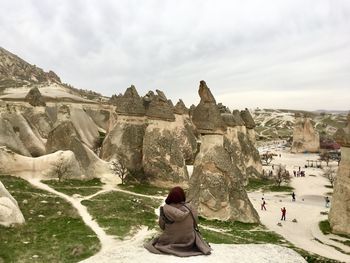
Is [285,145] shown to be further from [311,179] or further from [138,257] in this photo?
[138,257]

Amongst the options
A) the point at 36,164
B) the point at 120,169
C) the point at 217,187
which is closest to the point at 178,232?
the point at 217,187

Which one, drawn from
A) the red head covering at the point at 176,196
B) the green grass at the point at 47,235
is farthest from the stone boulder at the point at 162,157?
the red head covering at the point at 176,196

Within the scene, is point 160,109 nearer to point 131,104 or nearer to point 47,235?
point 131,104

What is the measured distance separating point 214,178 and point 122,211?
17.9ft

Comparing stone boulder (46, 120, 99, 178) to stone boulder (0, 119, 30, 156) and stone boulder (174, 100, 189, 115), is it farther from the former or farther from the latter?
stone boulder (174, 100, 189, 115)

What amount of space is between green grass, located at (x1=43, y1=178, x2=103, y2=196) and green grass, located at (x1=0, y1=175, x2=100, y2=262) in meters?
2.12

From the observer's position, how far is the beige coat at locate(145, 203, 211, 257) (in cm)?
840

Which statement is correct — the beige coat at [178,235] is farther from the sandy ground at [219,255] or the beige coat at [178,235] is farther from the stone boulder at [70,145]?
the stone boulder at [70,145]

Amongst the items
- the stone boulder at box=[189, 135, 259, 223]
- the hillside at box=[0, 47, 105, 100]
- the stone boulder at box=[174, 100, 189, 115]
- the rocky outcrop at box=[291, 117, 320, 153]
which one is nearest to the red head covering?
the stone boulder at box=[189, 135, 259, 223]

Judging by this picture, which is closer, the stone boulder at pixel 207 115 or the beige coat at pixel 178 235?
the beige coat at pixel 178 235

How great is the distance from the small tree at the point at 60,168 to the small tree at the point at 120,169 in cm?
390

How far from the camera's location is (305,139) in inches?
2783

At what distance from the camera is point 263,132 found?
105188 mm

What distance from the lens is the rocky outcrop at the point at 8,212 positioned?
15.0 m
